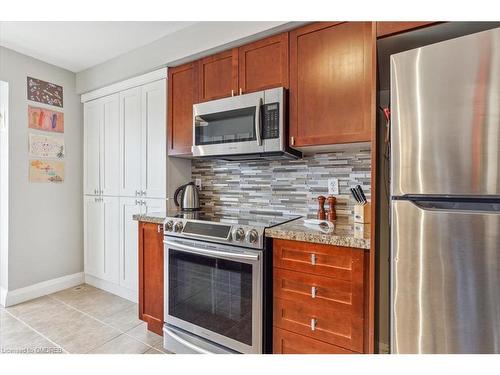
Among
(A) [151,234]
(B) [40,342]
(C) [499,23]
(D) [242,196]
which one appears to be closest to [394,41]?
(C) [499,23]

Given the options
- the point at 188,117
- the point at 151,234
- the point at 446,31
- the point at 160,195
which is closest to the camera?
the point at 446,31

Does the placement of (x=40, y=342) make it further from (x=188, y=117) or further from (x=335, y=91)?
(x=335, y=91)

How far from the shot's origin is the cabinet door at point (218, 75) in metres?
1.97

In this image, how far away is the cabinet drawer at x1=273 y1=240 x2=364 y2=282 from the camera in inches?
50.2

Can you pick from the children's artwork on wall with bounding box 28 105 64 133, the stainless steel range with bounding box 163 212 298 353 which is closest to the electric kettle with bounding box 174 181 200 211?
the stainless steel range with bounding box 163 212 298 353

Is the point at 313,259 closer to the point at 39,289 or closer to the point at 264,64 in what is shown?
the point at 264,64

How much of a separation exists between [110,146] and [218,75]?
149cm

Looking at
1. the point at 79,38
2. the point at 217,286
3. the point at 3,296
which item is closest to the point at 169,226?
the point at 217,286

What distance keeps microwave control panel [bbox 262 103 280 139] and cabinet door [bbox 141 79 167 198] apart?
1.02 meters

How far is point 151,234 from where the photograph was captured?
2.05 m

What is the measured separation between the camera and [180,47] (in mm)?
2158

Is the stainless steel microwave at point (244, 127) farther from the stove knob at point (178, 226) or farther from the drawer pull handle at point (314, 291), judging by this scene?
the drawer pull handle at point (314, 291)

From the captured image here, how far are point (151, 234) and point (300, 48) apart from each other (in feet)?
5.60

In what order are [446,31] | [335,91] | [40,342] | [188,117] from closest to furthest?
[446,31]
[335,91]
[40,342]
[188,117]
